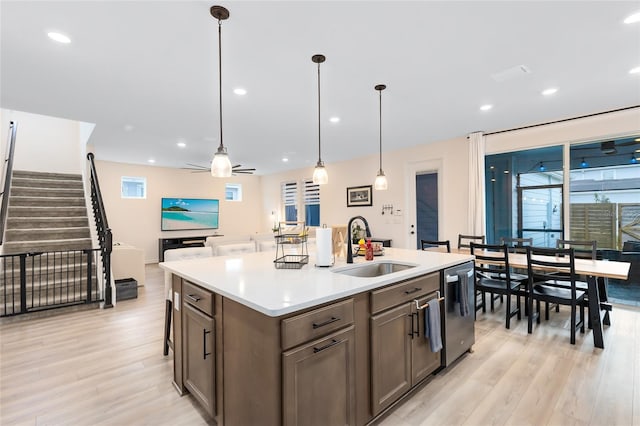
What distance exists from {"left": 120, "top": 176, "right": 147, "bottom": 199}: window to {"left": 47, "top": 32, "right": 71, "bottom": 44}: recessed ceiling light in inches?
243

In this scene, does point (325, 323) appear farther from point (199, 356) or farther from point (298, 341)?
point (199, 356)

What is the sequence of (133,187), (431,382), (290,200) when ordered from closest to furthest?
1. (431,382)
2. (133,187)
3. (290,200)

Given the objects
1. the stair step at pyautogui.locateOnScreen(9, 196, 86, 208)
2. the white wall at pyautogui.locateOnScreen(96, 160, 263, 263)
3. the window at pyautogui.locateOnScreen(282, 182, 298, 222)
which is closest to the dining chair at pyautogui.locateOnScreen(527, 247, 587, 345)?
the window at pyautogui.locateOnScreen(282, 182, 298, 222)

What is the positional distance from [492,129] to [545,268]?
2.70m

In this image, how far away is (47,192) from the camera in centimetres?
578

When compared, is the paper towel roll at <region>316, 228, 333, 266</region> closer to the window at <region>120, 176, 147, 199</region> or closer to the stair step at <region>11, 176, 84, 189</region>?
the stair step at <region>11, 176, 84, 189</region>

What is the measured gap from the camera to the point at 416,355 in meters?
2.16

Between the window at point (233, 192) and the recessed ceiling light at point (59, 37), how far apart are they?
287 inches

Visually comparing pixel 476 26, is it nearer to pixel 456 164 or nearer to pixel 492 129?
pixel 492 129

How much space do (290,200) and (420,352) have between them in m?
7.56

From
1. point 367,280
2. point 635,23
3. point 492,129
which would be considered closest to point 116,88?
point 367,280

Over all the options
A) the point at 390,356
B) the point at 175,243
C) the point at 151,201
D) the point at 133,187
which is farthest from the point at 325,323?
the point at 133,187

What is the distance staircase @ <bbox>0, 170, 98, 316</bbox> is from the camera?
161 inches

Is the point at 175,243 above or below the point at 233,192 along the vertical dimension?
below
